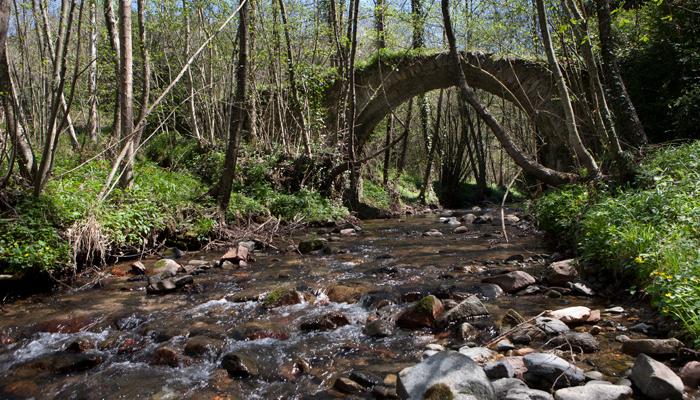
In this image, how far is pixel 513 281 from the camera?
5.50 meters

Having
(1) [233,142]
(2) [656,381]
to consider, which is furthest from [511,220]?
(2) [656,381]

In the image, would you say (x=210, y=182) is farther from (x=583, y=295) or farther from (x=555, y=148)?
(x=555, y=148)

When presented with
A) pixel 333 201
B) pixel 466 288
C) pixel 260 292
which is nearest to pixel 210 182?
pixel 333 201

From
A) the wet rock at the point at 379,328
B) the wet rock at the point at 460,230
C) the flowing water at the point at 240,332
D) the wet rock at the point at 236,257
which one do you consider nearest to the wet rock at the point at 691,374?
the flowing water at the point at 240,332

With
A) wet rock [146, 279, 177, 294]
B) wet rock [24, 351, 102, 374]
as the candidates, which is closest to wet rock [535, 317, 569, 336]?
wet rock [24, 351, 102, 374]

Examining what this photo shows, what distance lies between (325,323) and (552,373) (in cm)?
220

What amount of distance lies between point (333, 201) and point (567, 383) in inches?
429

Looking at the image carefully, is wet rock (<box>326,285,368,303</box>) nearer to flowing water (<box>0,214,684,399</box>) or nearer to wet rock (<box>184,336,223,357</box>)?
flowing water (<box>0,214,684,399</box>)

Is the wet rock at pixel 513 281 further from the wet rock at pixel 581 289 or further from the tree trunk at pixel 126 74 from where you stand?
the tree trunk at pixel 126 74

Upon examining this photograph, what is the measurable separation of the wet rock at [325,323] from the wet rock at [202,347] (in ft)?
2.78

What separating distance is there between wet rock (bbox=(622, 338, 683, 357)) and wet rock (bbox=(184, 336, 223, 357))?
334 cm

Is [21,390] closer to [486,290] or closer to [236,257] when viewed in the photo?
[236,257]

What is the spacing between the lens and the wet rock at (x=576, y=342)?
3547 mm

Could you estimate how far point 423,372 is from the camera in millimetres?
2861
